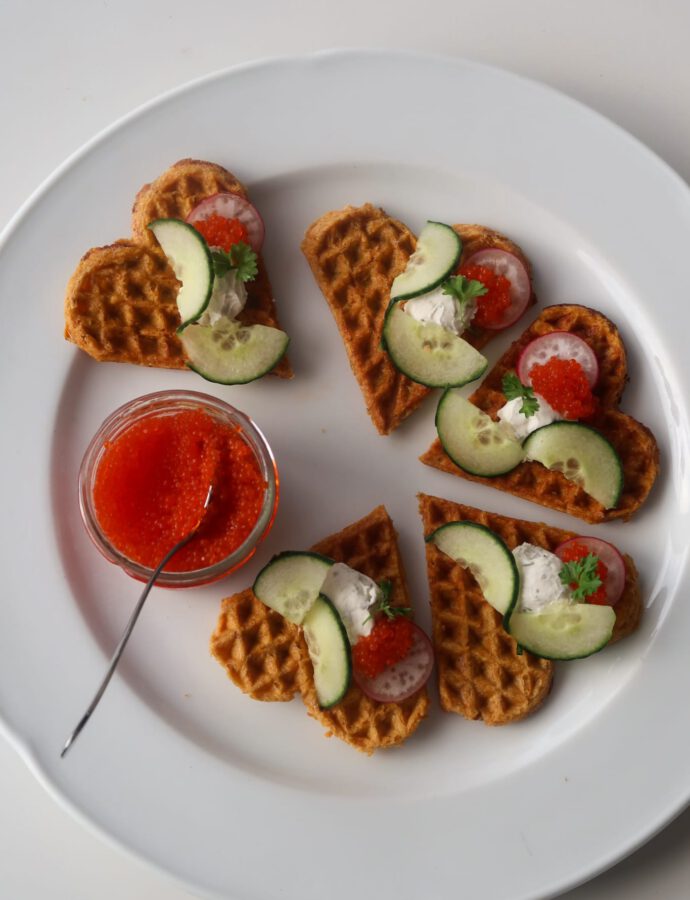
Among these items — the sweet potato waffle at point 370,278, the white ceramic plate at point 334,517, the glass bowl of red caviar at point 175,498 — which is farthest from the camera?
the sweet potato waffle at point 370,278

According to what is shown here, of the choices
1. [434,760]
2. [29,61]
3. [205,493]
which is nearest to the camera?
[205,493]

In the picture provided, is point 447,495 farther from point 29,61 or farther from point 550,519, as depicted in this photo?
point 29,61

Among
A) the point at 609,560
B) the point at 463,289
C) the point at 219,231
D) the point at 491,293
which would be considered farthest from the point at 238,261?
the point at 609,560

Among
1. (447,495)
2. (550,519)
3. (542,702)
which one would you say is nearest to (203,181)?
(447,495)

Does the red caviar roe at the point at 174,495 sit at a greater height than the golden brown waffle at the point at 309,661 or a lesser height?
greater

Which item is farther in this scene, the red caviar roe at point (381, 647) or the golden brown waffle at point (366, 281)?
the golden brown waffle at point (366, 281)

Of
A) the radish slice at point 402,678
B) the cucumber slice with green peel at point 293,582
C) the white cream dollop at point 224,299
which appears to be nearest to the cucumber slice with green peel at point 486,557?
the radish slice at point 402,678

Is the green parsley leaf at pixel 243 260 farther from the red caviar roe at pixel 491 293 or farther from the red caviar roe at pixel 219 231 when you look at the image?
the red caviar roe at pixel 491 293
